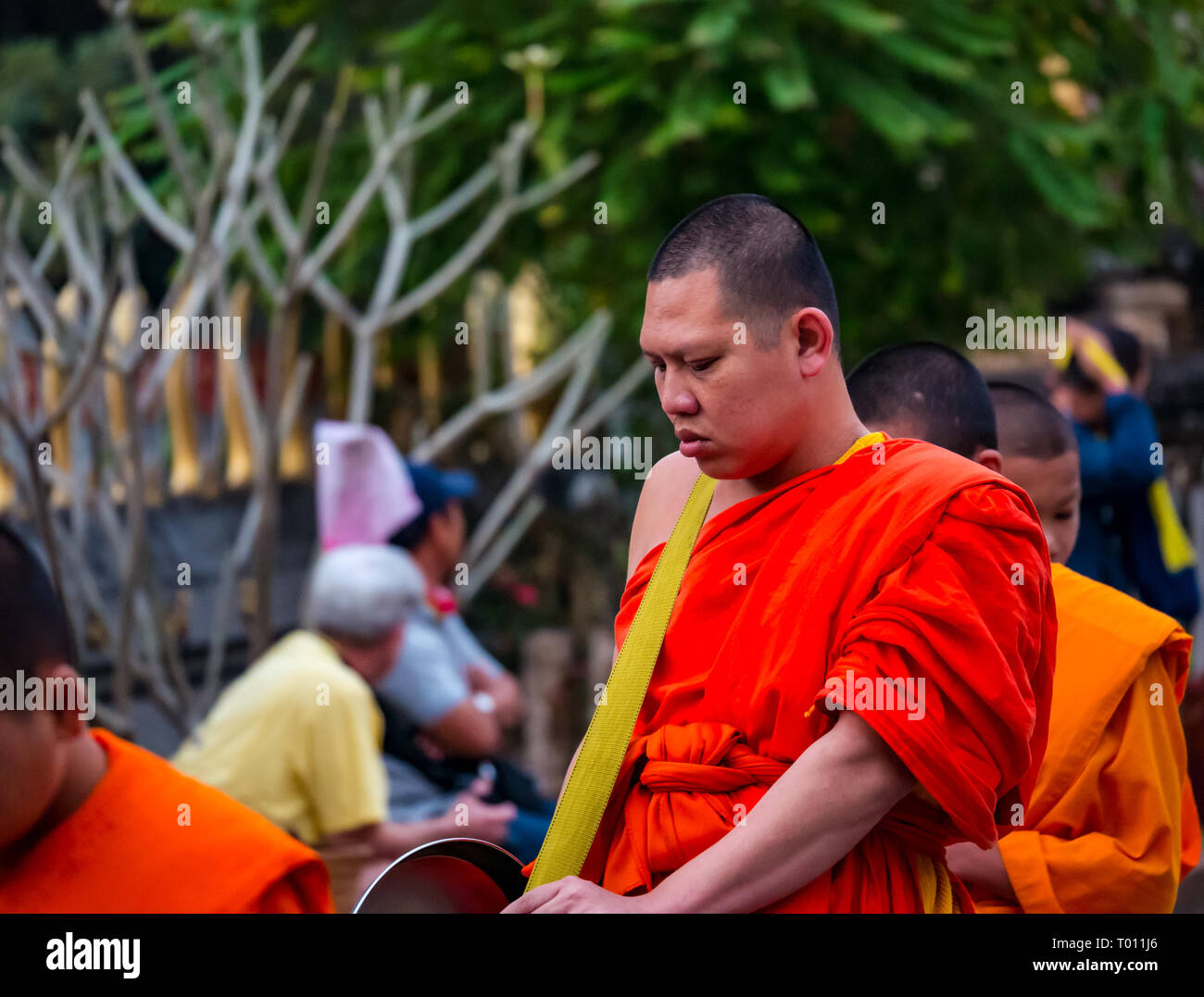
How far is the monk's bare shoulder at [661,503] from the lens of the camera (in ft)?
6.33

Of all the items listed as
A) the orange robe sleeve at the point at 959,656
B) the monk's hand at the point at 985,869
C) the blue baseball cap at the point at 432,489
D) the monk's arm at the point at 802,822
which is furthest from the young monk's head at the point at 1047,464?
the blue baseball cap at the point at 432,489

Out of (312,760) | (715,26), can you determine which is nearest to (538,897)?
(312,760)

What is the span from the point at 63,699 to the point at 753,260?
3.31 feet

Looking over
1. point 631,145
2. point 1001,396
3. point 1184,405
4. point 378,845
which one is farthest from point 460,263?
point 1184,405

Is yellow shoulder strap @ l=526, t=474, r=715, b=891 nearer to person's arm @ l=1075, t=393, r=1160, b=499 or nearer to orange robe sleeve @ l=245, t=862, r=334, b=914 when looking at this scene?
orange robe sleeve @ l=245, t=862, r=334, b=914

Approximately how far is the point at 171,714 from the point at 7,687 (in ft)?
10.6

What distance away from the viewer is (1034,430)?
243cm

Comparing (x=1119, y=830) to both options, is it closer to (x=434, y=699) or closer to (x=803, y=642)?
(x=803, y=642)

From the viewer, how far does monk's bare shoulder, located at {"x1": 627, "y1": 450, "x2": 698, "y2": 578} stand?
6.33 feet

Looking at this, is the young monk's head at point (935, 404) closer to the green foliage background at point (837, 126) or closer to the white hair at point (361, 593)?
the white hair at point (361, 593)

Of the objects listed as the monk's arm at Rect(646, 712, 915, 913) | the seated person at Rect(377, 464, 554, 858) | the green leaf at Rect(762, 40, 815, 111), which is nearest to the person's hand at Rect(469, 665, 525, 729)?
the seated person at Rect(377, 464, 554, 858)

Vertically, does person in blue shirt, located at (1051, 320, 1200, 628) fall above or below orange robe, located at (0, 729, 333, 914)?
above

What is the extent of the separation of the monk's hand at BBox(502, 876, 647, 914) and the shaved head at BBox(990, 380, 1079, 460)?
120 centimetres
